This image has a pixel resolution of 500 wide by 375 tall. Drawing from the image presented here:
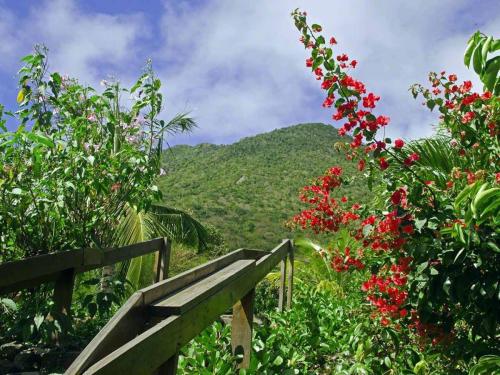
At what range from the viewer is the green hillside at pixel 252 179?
47.1 meters

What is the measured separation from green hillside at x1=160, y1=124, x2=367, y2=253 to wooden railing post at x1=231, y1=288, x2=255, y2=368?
33.8m

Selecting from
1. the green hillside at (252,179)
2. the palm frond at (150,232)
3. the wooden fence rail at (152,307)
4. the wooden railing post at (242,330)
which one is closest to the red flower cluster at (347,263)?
the wooden fence rail at (152,307)

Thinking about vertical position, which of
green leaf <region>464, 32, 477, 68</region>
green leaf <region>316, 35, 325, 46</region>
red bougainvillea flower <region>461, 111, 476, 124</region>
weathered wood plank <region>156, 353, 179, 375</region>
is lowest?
weathered wood plank <region>156, 353, 179, 375</region>

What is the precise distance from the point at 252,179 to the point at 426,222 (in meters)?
56.3

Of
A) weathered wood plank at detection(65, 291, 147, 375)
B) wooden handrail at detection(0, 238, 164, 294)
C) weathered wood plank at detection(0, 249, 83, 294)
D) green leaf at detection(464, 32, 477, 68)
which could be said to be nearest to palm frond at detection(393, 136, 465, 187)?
green leaf at detection(464, 32, 477, 68)

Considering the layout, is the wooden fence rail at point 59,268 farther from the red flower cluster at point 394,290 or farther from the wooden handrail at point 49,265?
the red flower cluster at point 394,290

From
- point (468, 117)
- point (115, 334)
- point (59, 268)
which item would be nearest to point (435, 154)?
point (468, 117)

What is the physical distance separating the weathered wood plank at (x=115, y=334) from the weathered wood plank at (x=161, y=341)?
0.16 feet

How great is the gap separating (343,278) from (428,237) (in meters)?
5.84

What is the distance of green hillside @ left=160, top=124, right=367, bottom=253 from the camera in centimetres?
4712

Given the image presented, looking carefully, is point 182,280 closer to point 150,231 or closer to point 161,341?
point 161,341

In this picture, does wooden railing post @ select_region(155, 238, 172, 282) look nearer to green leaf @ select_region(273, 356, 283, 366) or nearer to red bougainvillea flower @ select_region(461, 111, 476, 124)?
green leaf @ select_region(273, 356, 283, 366)

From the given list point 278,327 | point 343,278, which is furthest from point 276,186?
point 278,327

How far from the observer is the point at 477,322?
2.61 metres
